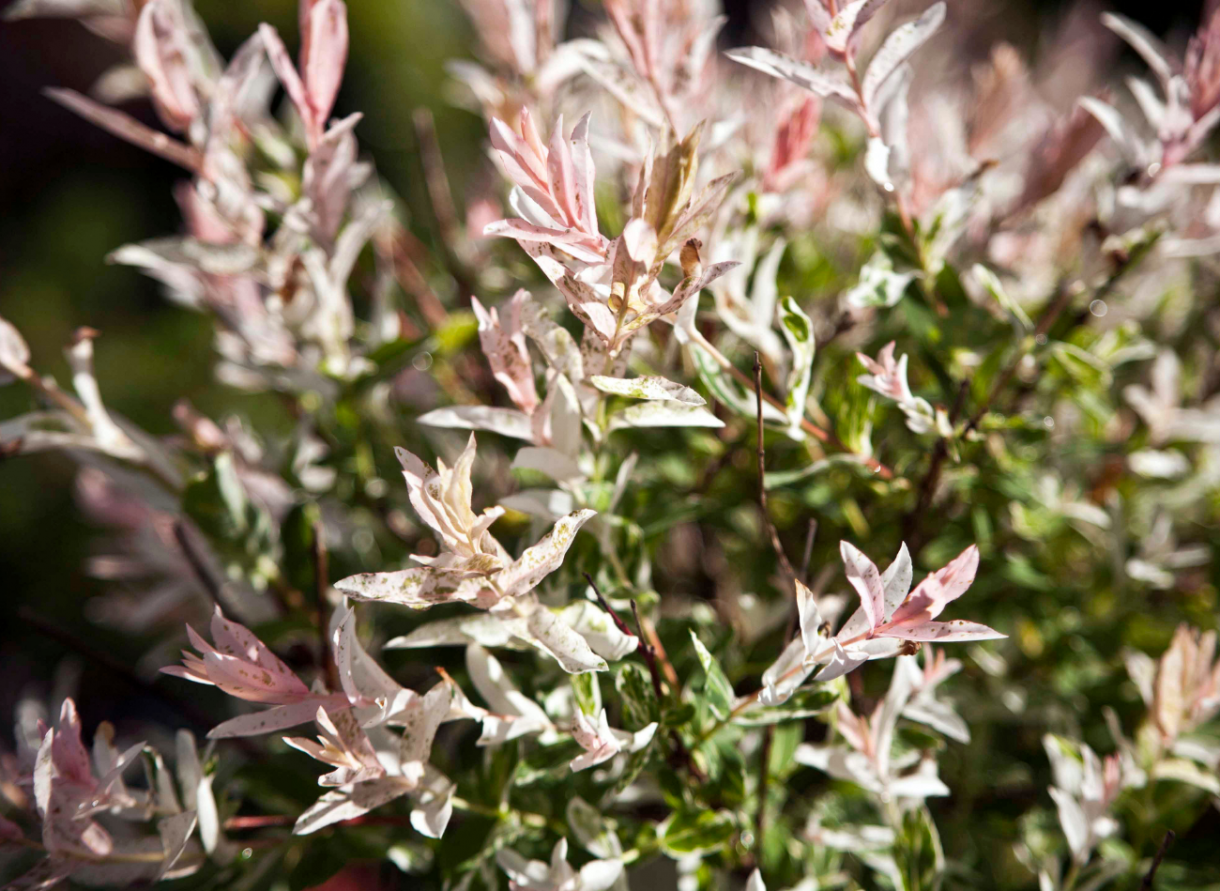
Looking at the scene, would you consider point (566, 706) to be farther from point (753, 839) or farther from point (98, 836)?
point (98, 836)

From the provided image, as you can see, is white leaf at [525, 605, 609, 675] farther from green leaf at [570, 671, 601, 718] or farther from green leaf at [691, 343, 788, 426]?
green leaf at [691, 343, 788, 426]

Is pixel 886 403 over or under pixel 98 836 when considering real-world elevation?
over

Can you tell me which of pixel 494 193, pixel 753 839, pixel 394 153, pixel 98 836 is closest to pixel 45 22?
pixel 394 153

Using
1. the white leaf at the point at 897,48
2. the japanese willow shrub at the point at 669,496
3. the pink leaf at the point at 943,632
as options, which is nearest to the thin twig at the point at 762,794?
the japanese willow shrub at the point at 669,496

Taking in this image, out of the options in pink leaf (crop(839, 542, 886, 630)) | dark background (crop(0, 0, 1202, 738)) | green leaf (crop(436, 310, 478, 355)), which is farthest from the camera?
dark background (crop(0, 0, 1202, 738))

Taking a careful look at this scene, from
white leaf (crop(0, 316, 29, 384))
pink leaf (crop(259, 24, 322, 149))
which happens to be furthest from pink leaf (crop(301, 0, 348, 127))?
white leaf (crop(0, 316, 29, 384))

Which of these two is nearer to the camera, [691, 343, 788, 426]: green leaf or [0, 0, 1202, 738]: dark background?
[691, 343, 788, 426]: green leaf

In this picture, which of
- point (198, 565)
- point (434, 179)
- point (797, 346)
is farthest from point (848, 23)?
point (198, 565)

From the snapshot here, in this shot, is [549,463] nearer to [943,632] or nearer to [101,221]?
[943,632]
